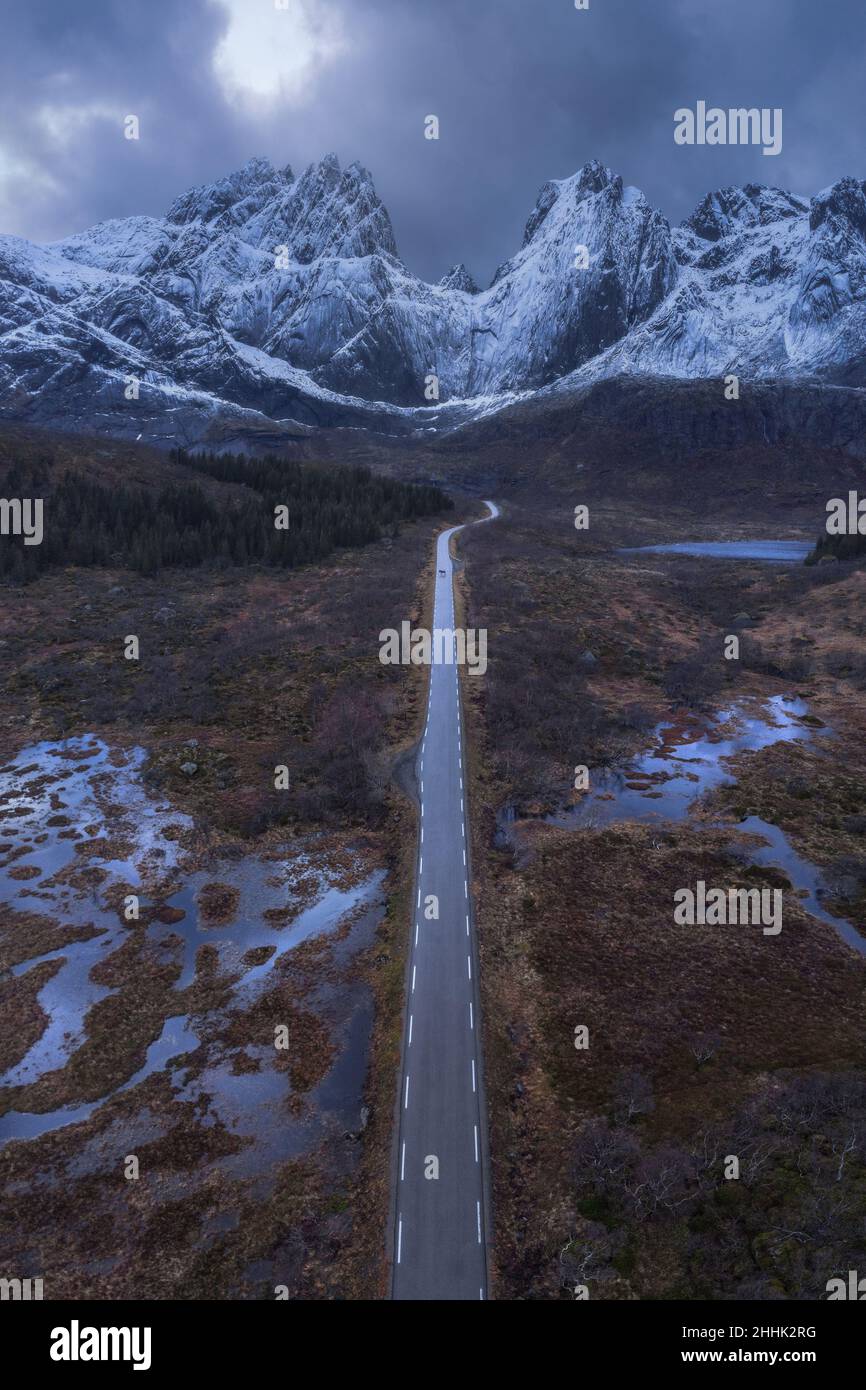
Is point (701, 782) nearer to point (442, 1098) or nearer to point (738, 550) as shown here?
point (442, 1098)

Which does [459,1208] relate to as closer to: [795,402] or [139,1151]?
[139,1151]

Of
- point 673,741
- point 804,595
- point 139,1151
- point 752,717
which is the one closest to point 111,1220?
point 139,1151

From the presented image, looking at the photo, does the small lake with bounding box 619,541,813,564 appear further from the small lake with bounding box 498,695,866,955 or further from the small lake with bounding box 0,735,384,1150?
the small lake with bounding box 0,735,384,1150

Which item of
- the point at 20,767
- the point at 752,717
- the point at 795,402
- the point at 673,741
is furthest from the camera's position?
the point at 795,402

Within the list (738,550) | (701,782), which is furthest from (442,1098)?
(738,550)

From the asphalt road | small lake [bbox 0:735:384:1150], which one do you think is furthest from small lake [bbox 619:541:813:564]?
small lake [bbox 0:735:384:1150]

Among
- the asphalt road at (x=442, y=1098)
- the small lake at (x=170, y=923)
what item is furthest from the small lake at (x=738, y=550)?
the small lake at (x=170, y=923)
